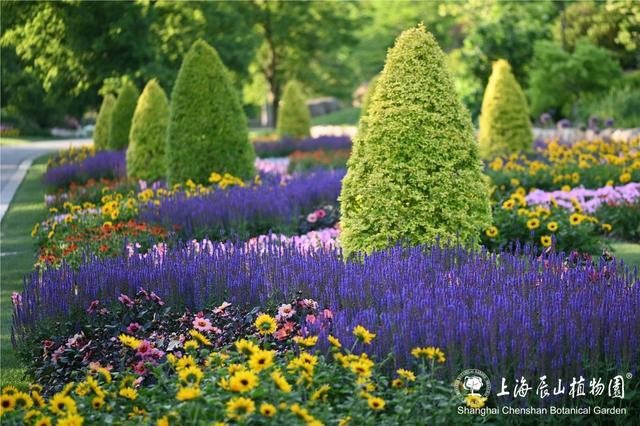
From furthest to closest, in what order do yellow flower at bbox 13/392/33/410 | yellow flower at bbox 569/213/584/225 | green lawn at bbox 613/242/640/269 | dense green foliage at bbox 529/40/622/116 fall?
1. dense green foliage at bbox 529/40/622/116
2. green lawn at bbox 613/242/640/269
3. yellow flower at bbox 569/213/584/225
4. yellow flower at bbox 13/392/33/410

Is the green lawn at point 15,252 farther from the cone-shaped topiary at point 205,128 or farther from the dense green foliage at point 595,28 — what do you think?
the dense green foliage at point 595,28

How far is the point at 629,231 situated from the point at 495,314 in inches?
242

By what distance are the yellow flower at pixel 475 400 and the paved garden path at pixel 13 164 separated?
11.0 metres

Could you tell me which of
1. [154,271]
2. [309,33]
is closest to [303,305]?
[154,271]

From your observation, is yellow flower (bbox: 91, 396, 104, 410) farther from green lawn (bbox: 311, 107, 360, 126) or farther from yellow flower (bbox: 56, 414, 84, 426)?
green lawn (bbox: 311, 107, 360, 126)

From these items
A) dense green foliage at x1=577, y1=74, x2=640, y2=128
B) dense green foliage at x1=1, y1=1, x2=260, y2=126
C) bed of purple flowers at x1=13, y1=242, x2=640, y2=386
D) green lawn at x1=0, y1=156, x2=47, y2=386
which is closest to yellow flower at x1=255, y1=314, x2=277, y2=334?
bed of purple flowers at x1=13, y1=242, x2=640, y2=386

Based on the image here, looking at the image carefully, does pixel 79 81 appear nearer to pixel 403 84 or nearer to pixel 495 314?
pixel 403 84

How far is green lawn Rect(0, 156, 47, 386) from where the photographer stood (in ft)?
20.1

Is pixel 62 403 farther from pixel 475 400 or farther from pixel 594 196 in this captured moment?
pixel 594 196

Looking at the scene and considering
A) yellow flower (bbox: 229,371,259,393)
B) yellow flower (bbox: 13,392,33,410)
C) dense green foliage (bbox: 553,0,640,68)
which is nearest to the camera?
yellow flower (bbox: 229,371,259,393)

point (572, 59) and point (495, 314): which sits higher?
point (572, 59)

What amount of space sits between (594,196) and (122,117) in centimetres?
1068

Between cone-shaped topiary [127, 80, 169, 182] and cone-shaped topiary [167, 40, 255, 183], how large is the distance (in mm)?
2381

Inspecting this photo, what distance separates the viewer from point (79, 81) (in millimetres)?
24141
